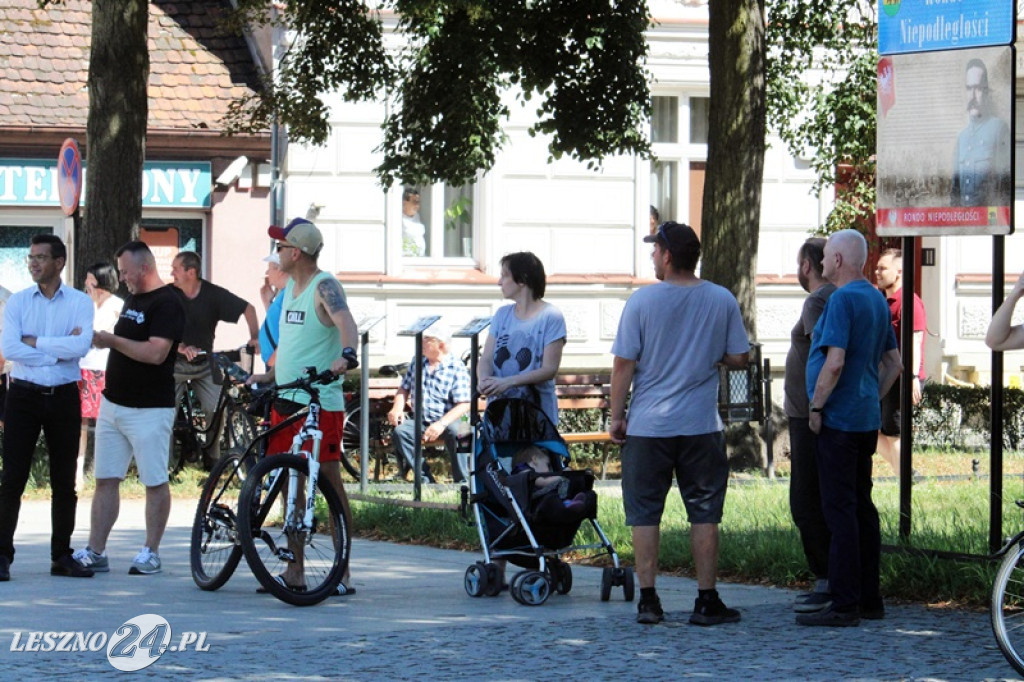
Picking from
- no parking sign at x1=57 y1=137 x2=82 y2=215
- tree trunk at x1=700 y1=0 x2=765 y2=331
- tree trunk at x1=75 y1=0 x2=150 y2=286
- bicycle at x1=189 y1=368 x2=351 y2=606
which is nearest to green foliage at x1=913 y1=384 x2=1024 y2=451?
tree trunk at x1=700 y1=0 x2=765 y2=331

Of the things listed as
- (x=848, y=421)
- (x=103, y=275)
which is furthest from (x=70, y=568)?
(x=848, y=421)

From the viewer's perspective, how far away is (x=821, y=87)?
20.1 m

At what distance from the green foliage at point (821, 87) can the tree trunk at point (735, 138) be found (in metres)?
2.24

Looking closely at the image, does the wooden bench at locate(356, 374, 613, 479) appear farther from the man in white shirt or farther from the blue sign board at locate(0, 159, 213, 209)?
the man in white shirt

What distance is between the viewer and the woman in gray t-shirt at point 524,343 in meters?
9.12

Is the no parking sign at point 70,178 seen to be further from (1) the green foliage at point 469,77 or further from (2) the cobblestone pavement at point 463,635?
(2) the cobblestone pavement at point 463,635

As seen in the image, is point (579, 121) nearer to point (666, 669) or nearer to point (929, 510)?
point (929, 510)

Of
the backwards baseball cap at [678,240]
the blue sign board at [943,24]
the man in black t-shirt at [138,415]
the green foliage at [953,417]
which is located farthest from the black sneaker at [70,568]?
the green foliage at [953,417]

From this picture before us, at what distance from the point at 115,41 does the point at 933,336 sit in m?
12.6

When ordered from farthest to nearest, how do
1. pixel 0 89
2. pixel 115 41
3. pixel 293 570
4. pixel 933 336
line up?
1. pixel 933 336
2. pixel 0 89
3. pixel 115 41
4. pixel 293 570

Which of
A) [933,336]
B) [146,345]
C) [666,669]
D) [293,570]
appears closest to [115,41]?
[146,345]

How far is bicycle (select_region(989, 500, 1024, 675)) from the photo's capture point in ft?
21.8

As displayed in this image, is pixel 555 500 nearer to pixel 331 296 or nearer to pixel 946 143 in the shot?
pixel 331 296

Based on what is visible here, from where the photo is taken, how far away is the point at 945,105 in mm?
9086
